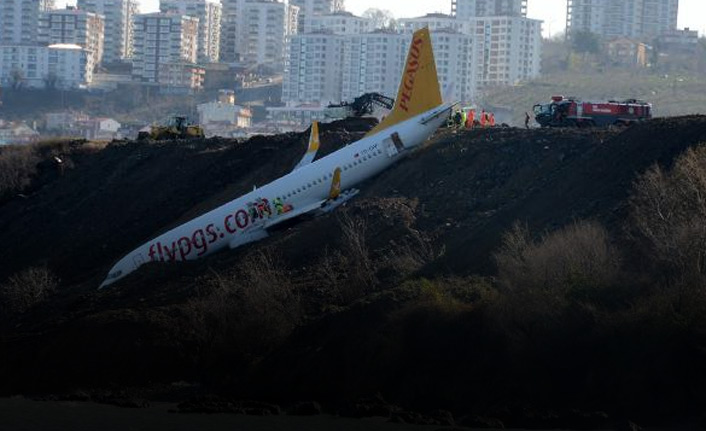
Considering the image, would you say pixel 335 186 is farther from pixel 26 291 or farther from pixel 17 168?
pixel 17 168

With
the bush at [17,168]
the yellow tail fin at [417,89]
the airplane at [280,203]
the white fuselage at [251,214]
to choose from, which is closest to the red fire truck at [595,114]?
the yellow tail fin at [417,89]

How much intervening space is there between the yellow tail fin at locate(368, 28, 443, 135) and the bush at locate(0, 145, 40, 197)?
→ 34.1 meters

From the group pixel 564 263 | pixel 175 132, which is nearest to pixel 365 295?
pixel 564 263

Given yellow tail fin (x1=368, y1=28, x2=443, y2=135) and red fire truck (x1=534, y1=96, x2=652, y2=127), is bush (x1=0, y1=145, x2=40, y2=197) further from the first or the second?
red fire truck (x1=534, y1=96, x2=652, y2=127)

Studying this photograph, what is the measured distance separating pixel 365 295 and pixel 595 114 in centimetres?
2868

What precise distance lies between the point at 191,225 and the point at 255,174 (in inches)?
534

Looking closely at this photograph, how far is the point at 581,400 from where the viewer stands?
158 ft

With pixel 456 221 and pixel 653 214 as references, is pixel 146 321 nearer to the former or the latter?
pixel 456 221

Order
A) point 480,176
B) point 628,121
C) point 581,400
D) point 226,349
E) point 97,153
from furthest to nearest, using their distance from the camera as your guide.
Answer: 1. point 97,153
2. point 628,121
3. point 480,176
4. point 226,349
5. point 581,400

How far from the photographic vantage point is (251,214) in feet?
229

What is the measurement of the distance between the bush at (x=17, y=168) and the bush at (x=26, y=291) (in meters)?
28.6

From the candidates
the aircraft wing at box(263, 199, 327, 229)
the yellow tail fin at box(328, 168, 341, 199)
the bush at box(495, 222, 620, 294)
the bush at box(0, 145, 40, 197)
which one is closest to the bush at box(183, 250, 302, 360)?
the bush at box(495, 222, 620, 294)

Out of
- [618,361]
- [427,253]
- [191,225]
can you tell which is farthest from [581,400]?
[191,225]

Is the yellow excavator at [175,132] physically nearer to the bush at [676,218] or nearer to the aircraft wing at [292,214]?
the aircraft wing at [292,214]
